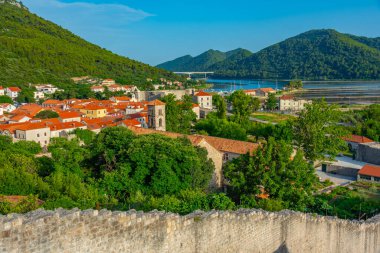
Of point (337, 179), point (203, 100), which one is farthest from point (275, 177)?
point (203, 100)

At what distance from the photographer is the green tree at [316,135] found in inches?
1432

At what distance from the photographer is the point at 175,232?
305 inches

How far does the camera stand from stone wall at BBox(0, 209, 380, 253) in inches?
219

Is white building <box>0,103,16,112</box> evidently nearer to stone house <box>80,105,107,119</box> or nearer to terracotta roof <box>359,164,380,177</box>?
stone house <box>80,105,107,119</box>

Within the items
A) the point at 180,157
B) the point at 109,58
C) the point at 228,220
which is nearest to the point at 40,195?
the point at 180,157

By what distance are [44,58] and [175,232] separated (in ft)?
398

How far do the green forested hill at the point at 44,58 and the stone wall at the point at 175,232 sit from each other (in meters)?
96.7

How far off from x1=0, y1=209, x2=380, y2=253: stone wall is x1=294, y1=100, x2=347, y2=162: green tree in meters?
23.4

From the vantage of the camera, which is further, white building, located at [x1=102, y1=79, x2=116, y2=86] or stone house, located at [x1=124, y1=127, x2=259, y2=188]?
white building, located at [x1=102, y1=79, x2=116, y2=86]

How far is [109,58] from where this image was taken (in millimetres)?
150500

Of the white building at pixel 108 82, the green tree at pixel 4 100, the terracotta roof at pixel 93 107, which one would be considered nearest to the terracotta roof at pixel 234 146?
the terracotta roof at pixel 93 107

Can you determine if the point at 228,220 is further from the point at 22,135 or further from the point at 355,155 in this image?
the point at 22,135

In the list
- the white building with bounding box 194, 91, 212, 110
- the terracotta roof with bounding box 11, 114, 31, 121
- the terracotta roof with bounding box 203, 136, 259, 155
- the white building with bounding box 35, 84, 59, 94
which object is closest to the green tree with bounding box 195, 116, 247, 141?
the terracotta roof with bounding box 203, 136, 259, 155

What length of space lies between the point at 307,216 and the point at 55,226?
27.9ft
